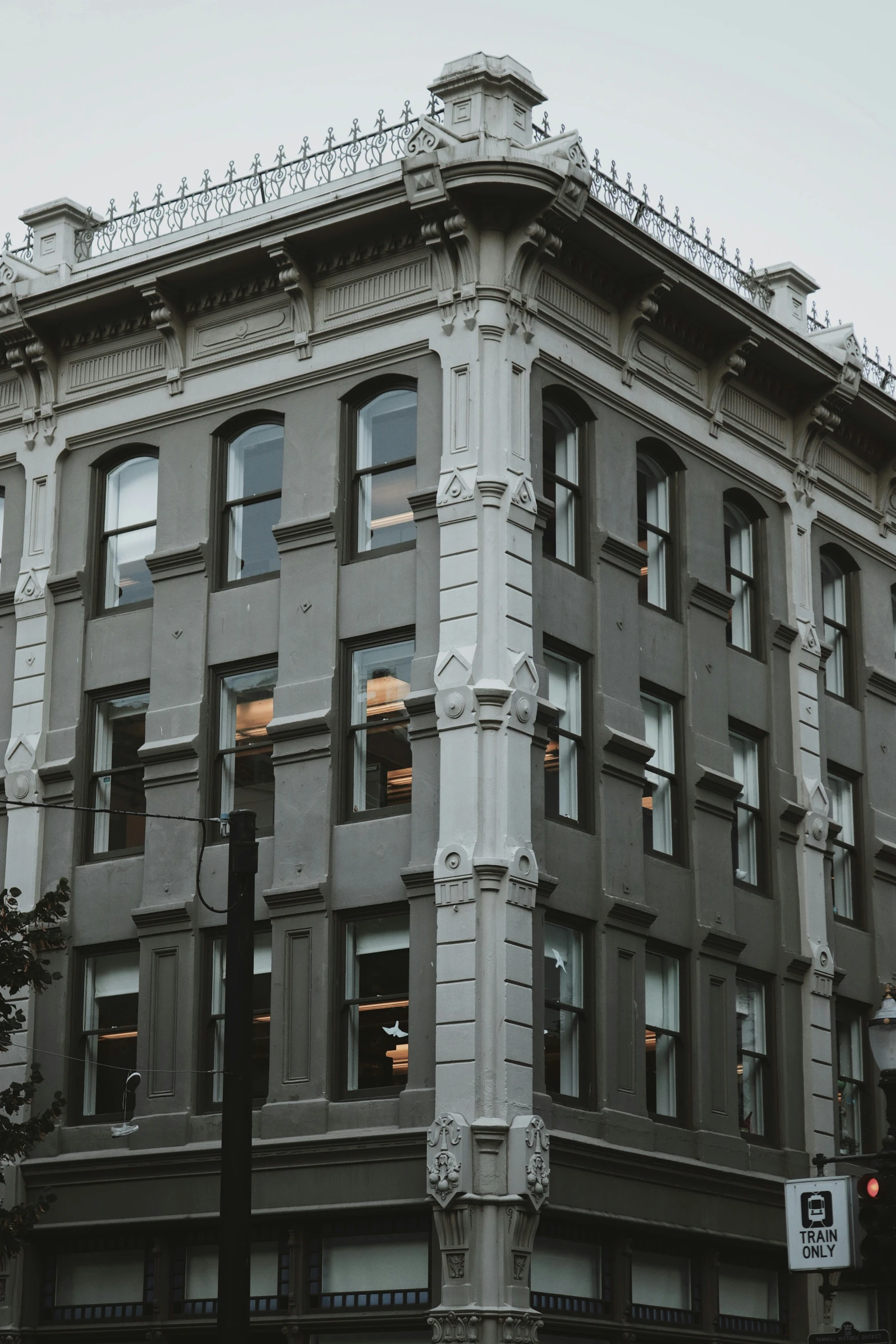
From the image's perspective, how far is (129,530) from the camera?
26875 mm

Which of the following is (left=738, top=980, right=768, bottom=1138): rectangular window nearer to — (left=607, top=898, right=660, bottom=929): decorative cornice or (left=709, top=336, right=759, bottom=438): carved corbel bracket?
(left=607, top=898, right=660, bottom=929): decorative cornice

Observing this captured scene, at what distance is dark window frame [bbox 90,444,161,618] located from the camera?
26703 millimetres

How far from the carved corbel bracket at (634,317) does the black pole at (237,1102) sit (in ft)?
41.5

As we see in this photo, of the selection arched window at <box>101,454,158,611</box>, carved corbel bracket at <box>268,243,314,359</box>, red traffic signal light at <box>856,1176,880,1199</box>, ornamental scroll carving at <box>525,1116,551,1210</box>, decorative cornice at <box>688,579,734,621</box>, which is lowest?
red traffic signal light at <box>856,1176,880,1199</box>

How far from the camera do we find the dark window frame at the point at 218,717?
24.8 meters

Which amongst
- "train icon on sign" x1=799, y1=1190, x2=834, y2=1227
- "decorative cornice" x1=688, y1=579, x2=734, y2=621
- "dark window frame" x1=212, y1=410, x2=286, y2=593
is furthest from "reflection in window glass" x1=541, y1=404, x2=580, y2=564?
"train icon on sign" x1=799, y1=1190, x2=834, y2=1227

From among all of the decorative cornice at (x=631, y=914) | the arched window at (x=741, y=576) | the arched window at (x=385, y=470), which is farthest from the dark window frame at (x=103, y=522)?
the arched window at (x=741, y=576)

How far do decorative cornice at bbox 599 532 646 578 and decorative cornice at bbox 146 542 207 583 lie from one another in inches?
→ 194

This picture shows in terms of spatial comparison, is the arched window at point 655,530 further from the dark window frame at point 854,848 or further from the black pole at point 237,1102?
the black pole at point 237,1102

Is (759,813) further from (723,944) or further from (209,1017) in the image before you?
(209,1017)

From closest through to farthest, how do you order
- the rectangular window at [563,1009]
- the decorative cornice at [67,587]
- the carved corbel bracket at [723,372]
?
the rectangular window at [563,1009], the decorative cornice at [67,587], the carved corbel bracket at [723,372]

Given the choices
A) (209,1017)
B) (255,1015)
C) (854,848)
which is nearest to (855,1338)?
(255,1015)

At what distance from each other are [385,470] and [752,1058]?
28.8 feet

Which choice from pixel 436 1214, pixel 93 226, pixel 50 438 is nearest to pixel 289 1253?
pixel 436 1214
